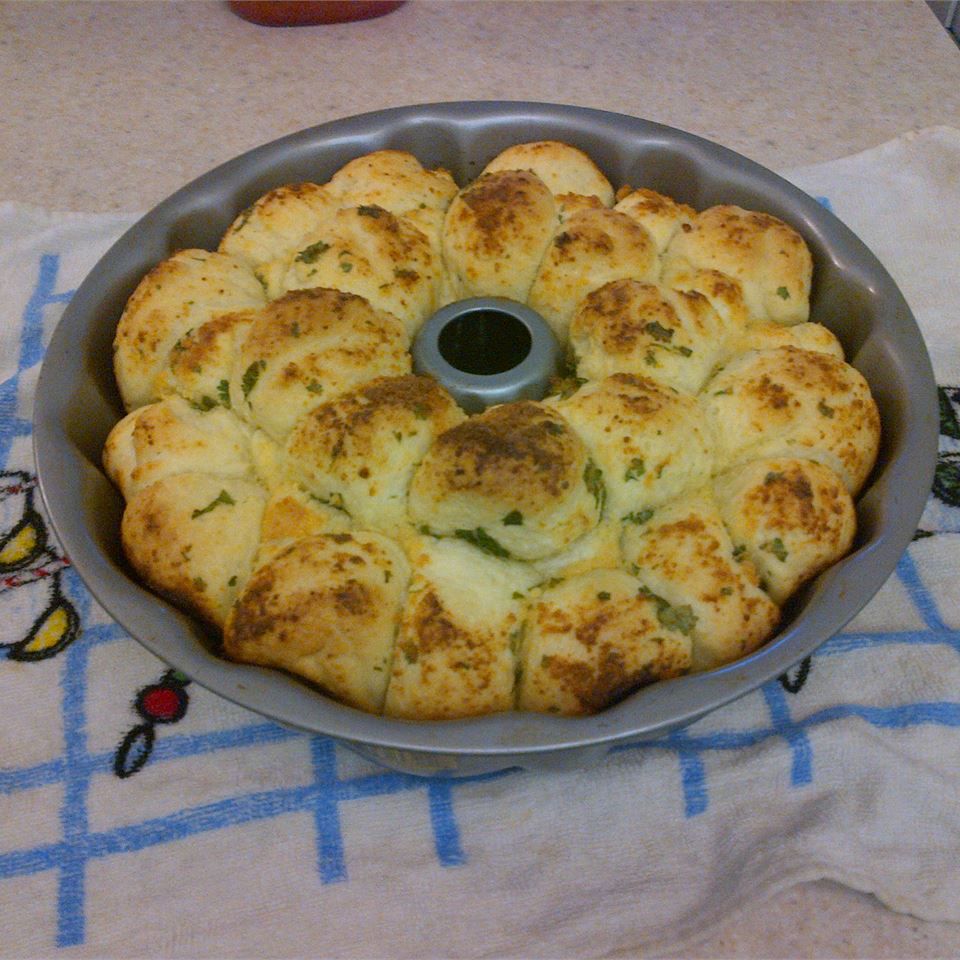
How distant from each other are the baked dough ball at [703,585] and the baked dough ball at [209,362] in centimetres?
38

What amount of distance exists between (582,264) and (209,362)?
0.34 metres

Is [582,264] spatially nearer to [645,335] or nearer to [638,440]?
[645,335]

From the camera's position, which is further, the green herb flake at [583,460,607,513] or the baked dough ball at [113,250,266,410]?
the baked dough ball at [113,250,266,410]

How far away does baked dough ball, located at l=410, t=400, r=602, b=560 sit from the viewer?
0.67 metres

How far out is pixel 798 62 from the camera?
1726mm

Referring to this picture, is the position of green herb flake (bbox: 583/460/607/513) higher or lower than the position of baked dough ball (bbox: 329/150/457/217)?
lower

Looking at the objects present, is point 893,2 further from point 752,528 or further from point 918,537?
point 752,528

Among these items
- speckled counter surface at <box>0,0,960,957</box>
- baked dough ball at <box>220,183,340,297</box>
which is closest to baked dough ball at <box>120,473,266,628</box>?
baked dough ball at <box>220,183,340,297</box>

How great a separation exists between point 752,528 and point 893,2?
5.33 ft

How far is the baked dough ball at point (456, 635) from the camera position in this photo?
67 cm

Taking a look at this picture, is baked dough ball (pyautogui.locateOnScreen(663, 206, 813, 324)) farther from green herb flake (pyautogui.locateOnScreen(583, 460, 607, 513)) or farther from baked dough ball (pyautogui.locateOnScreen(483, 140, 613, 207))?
green herb flake (pyautogui.locateOnScreen(583, 460, 607, 513))

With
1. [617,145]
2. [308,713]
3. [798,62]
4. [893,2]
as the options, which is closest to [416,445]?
[308,713]

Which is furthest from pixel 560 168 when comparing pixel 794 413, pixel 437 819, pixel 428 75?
pixel 428 75

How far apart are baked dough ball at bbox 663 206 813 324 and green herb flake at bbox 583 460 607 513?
10.8 inches
